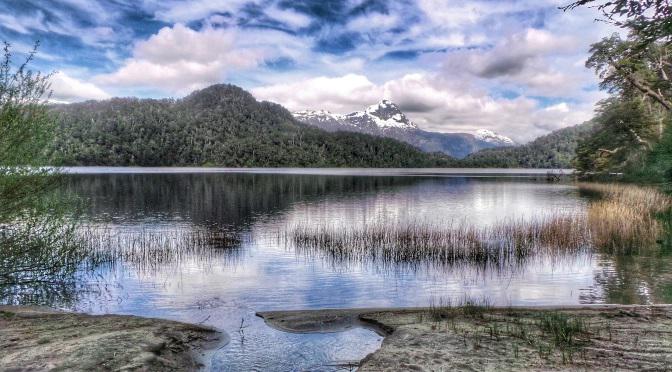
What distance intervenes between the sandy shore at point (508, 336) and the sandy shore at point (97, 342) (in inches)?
118

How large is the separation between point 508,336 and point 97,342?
9.87 meters

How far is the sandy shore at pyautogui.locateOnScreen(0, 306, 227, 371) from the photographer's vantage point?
9.62 metres

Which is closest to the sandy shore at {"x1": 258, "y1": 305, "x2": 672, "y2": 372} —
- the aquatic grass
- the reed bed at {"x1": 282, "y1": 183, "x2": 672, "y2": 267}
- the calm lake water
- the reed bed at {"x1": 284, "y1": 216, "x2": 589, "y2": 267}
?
the aquatic grass

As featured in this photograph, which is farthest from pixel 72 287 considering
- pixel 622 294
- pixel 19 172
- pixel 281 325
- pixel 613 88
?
pixel 613 88

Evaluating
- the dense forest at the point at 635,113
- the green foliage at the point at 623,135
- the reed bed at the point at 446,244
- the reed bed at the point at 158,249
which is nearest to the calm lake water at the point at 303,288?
the reed bed at the point at 158,249

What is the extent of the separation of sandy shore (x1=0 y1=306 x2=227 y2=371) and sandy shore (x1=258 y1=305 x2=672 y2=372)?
9.85ft

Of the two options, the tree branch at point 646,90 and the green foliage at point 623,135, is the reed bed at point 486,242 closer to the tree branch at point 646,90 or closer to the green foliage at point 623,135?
the tree branch at point 646,90

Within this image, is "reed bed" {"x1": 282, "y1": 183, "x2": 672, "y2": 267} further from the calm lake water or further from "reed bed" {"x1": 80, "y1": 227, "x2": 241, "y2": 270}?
"reed bed" {"x1": 80, "y1": 227, "x2": 241, "y2": 270}

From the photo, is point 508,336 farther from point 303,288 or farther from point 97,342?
point 303,288

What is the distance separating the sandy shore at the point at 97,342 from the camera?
31.6 ft

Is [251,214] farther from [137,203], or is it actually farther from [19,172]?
[19,172]

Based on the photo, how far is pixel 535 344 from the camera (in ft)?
35.1

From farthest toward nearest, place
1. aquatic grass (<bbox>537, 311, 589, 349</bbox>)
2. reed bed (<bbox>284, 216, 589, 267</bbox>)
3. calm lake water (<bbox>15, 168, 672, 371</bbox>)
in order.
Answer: reed bed (<bbox>284, 216, 589, 267</bbox>), calm lake water (<bbox>15, 168, 672, 371</bbox>), aquatic grass (<bbox>537, 311, 589, 349</bbox>)

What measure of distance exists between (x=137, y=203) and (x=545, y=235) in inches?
1946
